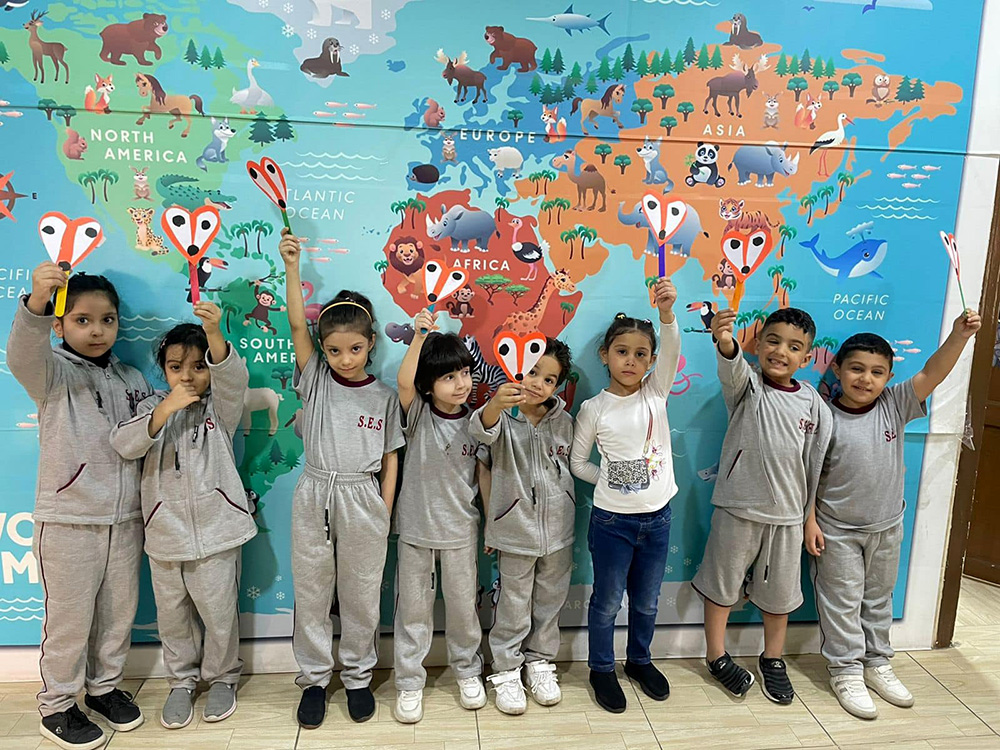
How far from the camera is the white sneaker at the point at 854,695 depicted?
7.65ft

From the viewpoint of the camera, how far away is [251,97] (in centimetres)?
221

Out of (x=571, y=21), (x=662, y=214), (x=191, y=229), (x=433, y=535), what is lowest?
(x=433, y=535)

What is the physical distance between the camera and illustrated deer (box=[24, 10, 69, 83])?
2.12 m

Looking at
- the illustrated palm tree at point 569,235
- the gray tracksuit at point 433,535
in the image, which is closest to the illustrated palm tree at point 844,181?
the illustrated palm tree at point 569,235

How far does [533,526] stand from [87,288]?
5.08ft

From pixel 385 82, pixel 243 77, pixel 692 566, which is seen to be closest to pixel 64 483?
pixel 243 77

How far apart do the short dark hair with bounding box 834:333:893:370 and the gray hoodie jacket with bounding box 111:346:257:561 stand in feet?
6.58

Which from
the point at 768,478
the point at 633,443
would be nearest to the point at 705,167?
the point at 633,443

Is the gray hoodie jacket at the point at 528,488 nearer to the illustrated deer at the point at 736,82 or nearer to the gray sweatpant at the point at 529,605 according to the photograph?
the gray sweatpant at the point at 529,605

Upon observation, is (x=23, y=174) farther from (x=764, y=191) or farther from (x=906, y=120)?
(x=906, y=120)

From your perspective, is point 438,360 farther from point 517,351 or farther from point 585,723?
point 585,723

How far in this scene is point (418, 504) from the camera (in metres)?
2.26

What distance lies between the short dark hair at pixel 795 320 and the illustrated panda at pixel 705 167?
1.60ft

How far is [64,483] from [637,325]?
1.83 m
